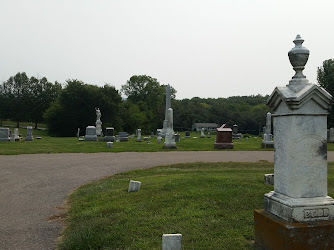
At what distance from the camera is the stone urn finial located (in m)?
4.37

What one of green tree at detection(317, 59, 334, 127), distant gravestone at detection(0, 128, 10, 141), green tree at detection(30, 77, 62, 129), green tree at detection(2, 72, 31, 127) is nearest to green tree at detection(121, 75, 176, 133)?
green tree at detection(30, 77, 62, 129)

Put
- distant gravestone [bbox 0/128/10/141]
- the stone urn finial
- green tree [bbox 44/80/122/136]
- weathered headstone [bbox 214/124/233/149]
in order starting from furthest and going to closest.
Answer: green tree [bbox 44/80/122/136]
distant gravestone [bbox 0/128/10/141]
weathered headstone [bbox 214/124/233/149]
the stone urn finial

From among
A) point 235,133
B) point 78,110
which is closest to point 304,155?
point 235,133

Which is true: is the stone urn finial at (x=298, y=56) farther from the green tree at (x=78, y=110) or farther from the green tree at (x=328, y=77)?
the green tree at (x=78, y=110)

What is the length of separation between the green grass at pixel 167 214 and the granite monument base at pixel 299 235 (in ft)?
2.57

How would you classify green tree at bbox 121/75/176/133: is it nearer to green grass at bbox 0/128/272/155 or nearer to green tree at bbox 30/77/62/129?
green tree at bbox 30/77/62/129

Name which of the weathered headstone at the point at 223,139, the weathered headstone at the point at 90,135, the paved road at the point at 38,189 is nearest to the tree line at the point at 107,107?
the weathered headstone at the point at 223,139

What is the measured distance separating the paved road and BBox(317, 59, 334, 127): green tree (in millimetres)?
29510

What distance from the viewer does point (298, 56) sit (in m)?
4.38

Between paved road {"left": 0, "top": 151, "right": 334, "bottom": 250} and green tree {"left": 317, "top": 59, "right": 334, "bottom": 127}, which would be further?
green tree {"left": 317, "top": 59, "right": 334, "bottom": 127}

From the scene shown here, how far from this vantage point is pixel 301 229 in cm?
388

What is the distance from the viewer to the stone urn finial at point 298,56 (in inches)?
172

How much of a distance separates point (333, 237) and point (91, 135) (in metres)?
29.0

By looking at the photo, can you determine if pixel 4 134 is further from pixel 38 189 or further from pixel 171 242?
pixel 171 242
